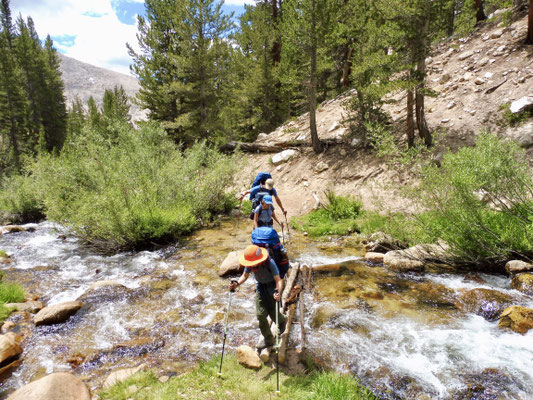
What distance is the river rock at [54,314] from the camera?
5.88 meters

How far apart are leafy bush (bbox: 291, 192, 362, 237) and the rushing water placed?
2.41 meters

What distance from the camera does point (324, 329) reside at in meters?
5.43

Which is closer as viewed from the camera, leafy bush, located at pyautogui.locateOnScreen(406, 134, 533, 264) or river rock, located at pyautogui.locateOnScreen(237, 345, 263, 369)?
river rock, located at pyautogui.locateOnScreen(237, 345, 263, 369)

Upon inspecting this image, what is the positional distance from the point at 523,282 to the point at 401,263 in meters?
2.51

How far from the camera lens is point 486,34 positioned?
16578 mm

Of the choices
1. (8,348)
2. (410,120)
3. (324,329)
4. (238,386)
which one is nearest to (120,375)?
(238,386)

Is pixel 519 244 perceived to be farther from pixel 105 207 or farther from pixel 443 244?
pixel 105 207

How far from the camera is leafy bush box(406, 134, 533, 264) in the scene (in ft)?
21.1

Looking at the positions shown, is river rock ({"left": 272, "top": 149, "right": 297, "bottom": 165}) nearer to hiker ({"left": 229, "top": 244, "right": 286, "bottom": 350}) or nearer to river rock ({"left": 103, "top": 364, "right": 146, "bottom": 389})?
hiker ({"left": 229, "top": 244, "right": 286, "bottom": 350})

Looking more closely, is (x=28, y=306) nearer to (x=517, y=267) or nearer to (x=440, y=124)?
(x=517, y=267)

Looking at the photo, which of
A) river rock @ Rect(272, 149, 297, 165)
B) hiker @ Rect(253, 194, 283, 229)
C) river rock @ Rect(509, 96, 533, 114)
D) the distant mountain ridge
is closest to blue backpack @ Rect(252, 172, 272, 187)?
hiker @ Rect(253, 194, 283, 229)

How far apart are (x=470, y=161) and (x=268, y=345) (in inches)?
238

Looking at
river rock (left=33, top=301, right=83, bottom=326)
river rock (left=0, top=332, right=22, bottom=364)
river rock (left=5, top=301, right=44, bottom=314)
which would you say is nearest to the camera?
river rock (left=0, top=332, right=22, bottom=364)

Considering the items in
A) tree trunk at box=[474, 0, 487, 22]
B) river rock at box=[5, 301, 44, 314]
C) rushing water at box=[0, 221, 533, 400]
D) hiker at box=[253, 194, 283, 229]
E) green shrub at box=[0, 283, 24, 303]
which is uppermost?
tree trunk at box=[474, 0, 487, 22]
